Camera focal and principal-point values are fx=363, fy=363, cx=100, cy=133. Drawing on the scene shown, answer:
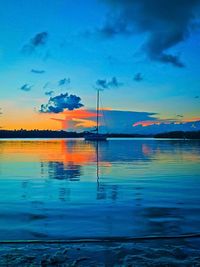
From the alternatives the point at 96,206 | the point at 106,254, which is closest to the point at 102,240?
the point at 106,254

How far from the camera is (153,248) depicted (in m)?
9.71

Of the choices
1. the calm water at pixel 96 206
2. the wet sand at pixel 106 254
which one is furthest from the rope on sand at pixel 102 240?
the calm water at pixel 96 206

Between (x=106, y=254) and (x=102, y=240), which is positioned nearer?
(x=106, y=254)

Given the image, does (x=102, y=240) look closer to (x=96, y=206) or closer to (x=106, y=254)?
(x=106, y=254)

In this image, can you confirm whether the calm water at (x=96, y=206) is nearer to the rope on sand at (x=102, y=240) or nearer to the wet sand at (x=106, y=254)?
the rope on sand at (x=102, y=240)

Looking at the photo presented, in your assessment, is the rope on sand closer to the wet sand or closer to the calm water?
the wet sand

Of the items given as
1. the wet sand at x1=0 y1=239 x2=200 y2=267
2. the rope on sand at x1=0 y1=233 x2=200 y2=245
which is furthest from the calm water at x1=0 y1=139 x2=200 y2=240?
the wet sand at x1=0 y1=239 x2=200 y2=267

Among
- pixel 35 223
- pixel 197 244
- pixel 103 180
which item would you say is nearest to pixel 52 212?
pixel 35 223

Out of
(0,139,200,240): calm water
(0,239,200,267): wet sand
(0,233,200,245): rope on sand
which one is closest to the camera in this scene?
(0,239,200,267): wet sand

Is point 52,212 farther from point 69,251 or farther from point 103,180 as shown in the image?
point 103,180

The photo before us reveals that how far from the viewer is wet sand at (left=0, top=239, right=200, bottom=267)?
27.9 ft

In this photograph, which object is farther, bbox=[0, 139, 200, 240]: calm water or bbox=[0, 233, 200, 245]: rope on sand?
bbox=[0, 139, 200, 240]: calm water

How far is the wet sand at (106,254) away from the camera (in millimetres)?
8500

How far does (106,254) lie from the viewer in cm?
922
